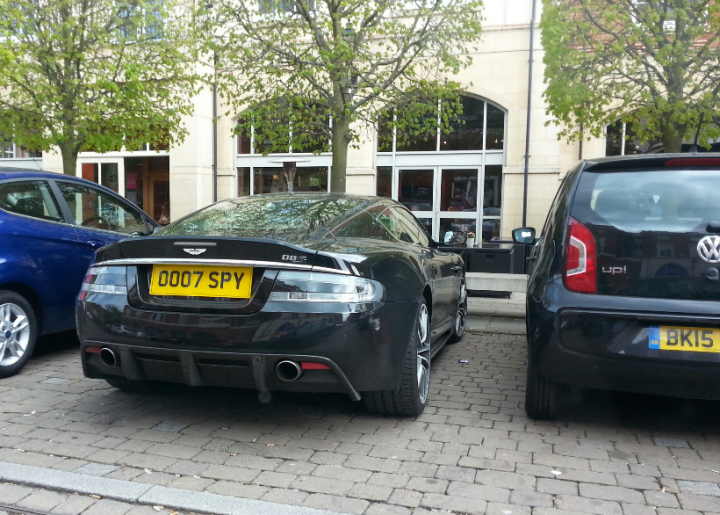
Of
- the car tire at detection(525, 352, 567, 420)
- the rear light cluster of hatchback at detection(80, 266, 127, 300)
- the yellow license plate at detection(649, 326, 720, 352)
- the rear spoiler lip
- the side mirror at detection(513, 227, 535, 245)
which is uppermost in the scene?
the side mirror at detection(513, 227, 535, 245)

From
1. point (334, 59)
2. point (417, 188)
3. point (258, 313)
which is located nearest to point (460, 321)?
point (258, 313)

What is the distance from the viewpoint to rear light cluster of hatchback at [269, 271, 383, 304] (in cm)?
318

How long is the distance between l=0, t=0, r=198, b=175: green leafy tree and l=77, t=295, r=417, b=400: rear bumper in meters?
7.44

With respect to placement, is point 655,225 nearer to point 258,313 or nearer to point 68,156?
point 258,313

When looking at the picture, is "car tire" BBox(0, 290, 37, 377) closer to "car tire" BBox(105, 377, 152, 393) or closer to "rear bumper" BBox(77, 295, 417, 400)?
"car tire" BBox(105, 377, 152, 393)

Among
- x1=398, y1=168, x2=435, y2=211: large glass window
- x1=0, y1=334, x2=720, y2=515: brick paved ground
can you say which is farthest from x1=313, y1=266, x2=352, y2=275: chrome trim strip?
x1=398, y1=168, x2=435, y2=211: large glass window

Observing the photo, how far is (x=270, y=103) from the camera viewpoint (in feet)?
33.7

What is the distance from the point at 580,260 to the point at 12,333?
13.2 feet

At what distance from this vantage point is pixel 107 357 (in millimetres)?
3432

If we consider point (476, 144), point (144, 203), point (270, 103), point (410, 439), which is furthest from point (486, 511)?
point (144, 203)

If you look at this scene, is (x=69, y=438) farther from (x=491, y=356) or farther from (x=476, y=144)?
(x=476, y=144)

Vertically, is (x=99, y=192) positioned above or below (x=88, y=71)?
below

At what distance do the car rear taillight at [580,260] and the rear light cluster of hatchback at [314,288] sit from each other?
1.16 metres

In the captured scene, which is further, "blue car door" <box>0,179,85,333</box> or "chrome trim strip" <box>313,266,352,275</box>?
"blue car door" <box>0,179,85,333</box>
